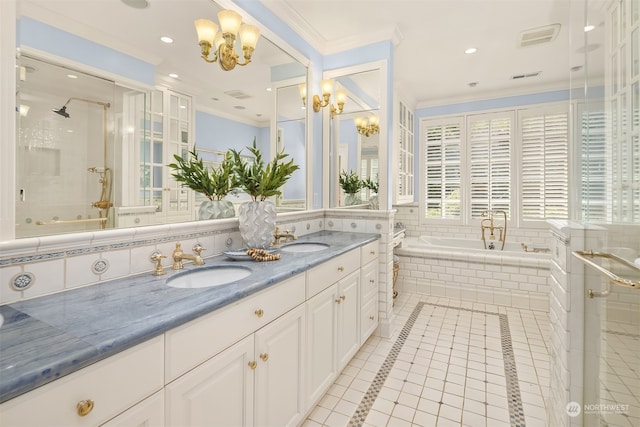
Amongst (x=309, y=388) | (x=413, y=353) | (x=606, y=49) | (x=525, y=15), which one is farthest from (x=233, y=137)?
(x=525, y=15)

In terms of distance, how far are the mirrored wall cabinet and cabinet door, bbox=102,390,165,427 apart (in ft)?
11.7

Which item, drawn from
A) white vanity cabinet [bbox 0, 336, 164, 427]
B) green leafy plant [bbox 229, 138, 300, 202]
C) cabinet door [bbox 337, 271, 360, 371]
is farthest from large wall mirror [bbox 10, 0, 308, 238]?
cabinet door [bbox 337, 271, 360, 371]

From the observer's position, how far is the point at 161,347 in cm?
85

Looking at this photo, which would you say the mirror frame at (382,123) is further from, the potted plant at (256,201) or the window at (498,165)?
the window at (498,165)

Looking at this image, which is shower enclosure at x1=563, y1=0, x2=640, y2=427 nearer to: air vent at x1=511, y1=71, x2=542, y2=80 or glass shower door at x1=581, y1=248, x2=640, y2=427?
glass shower door at x1=581, y1=248, x2=640, y2=427

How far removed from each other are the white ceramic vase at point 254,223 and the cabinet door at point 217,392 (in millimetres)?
731

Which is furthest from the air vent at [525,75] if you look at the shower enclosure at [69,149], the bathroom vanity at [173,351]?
the shower enclosure at [69,149]

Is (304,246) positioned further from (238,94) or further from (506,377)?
(506,377)

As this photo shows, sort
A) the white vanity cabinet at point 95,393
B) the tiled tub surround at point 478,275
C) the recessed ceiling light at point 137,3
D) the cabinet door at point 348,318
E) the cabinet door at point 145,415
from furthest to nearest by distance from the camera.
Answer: the tiled tub surround at point 478,275 → the cabinet door at point 348,318 → the recessed ceiling light at point 137,3 → the cabinet door at point 145,415 → the white vanity cabinet at point 95,393

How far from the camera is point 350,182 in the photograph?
3039 mm

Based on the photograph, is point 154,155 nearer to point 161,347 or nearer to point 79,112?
point 79,112

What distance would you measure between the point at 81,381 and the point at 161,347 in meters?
0.20

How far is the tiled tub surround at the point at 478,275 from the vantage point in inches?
133

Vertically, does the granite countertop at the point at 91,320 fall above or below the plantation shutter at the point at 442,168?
below
